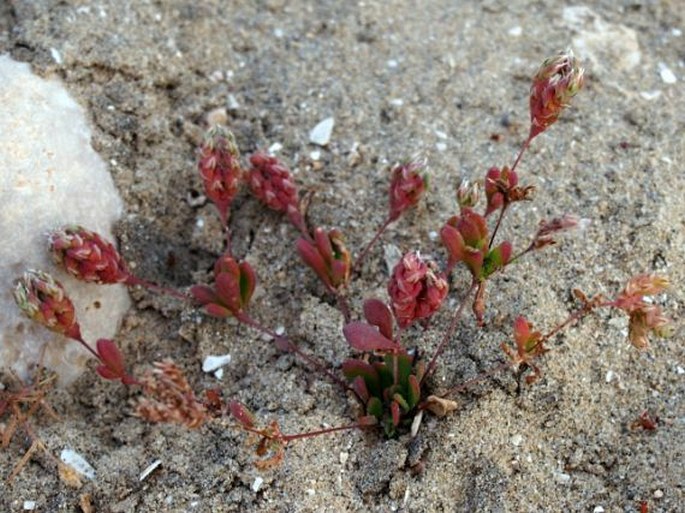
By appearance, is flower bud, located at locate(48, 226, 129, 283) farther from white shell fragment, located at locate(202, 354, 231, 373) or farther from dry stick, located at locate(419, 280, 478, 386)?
dry stick, located at locate(419, 280, 478, 386)

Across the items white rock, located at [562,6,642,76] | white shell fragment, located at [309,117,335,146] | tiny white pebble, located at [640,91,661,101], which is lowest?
white shell fragment, located at [309,117,335,146]

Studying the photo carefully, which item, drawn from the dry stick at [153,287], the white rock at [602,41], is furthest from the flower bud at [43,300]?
the white rock at [602,41]

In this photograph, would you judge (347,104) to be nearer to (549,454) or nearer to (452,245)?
(452,245)

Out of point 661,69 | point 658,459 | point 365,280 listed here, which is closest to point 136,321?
point 365,280

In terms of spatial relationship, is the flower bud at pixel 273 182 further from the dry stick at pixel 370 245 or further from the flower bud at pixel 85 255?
the flower bud at pixel 85 255

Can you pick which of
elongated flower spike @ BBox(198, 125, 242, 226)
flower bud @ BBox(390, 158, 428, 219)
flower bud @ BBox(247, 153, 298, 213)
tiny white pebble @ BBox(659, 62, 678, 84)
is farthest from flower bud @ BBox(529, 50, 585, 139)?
tiny white pebble @ BBox(659, 62, 678, 84)
